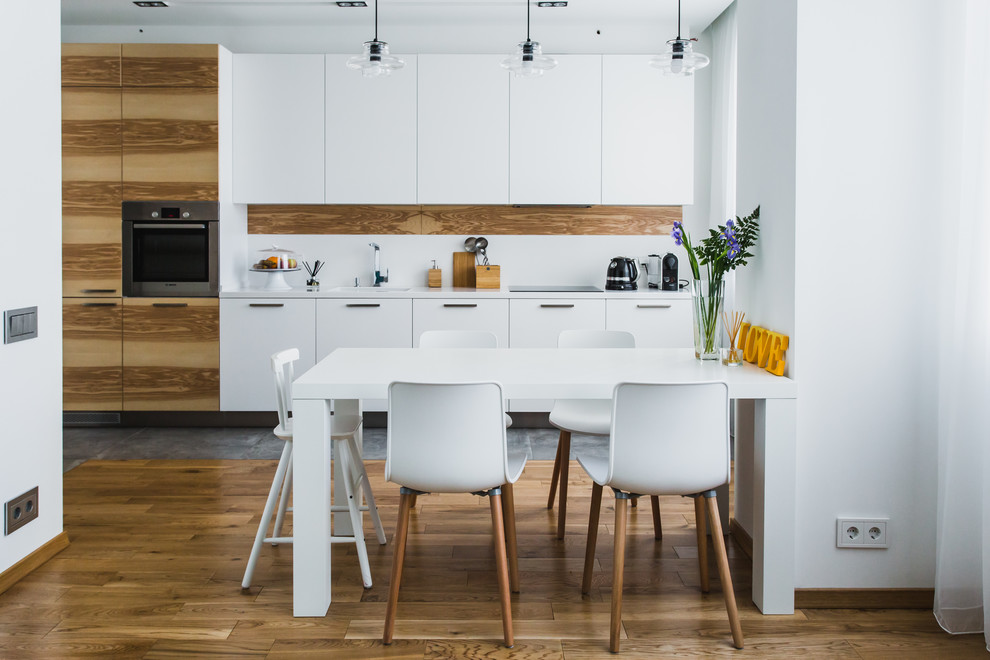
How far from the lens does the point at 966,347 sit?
7.93ft

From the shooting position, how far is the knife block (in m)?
5.87

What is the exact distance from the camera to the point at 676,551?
318 cm

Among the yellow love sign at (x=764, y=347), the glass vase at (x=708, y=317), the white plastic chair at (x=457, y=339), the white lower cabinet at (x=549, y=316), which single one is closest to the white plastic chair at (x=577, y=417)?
the white plastic chair at (x=457, y=339)

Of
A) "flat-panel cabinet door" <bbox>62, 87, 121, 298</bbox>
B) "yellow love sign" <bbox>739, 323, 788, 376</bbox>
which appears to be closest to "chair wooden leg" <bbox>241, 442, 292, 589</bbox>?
"yellow love sign" <bbox>739, 323, 788, 376</bbox>

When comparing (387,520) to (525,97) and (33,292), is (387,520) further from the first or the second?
(525,97)

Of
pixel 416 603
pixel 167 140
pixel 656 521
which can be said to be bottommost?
pixel 416 603

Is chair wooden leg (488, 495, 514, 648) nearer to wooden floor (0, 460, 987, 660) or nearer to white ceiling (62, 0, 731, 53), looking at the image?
wooden floor (0, 460, 987, 660)

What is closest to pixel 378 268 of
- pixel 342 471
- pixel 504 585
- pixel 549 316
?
pixel 549 316

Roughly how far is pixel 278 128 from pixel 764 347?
3787 mm

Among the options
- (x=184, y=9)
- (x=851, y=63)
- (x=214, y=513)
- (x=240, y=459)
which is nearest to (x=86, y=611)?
(x=214, y=513)

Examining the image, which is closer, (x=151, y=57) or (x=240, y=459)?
(x=240, y=459)

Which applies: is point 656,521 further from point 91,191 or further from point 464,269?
point 91,191

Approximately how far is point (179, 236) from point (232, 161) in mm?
627

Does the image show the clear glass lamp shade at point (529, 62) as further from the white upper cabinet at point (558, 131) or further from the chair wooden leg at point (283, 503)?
the white upper cabinet at point (558, 131)
